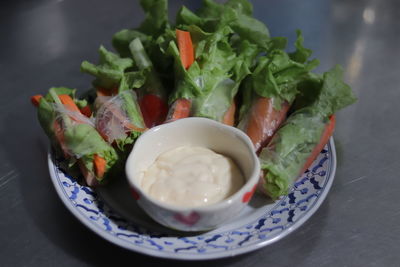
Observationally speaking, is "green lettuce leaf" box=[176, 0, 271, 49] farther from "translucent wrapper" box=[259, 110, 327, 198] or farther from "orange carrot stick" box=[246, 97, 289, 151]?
"translucent wrapper" box=[259, 110, 327, 198]

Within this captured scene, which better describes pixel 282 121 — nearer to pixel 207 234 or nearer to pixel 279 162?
pixel 279 162

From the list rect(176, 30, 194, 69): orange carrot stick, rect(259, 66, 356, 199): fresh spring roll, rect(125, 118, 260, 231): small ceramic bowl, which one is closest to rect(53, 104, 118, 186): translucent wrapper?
rect(125, 118, 260, 231): small ceramic bowl

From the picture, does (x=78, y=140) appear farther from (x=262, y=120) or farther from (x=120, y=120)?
(x=262, y=120)

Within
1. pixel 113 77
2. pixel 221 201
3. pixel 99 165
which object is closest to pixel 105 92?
pixel 113 77

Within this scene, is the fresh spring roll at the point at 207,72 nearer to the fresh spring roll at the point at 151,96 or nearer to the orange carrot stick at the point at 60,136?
the fresh spring roll at the point at 151,96

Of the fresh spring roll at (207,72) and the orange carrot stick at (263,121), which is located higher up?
the fresh spring roll at (207,72)

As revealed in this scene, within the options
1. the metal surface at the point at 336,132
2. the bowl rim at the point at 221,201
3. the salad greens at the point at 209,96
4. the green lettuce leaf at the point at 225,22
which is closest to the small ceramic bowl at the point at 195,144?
the bowl rim at the point at 221,201
